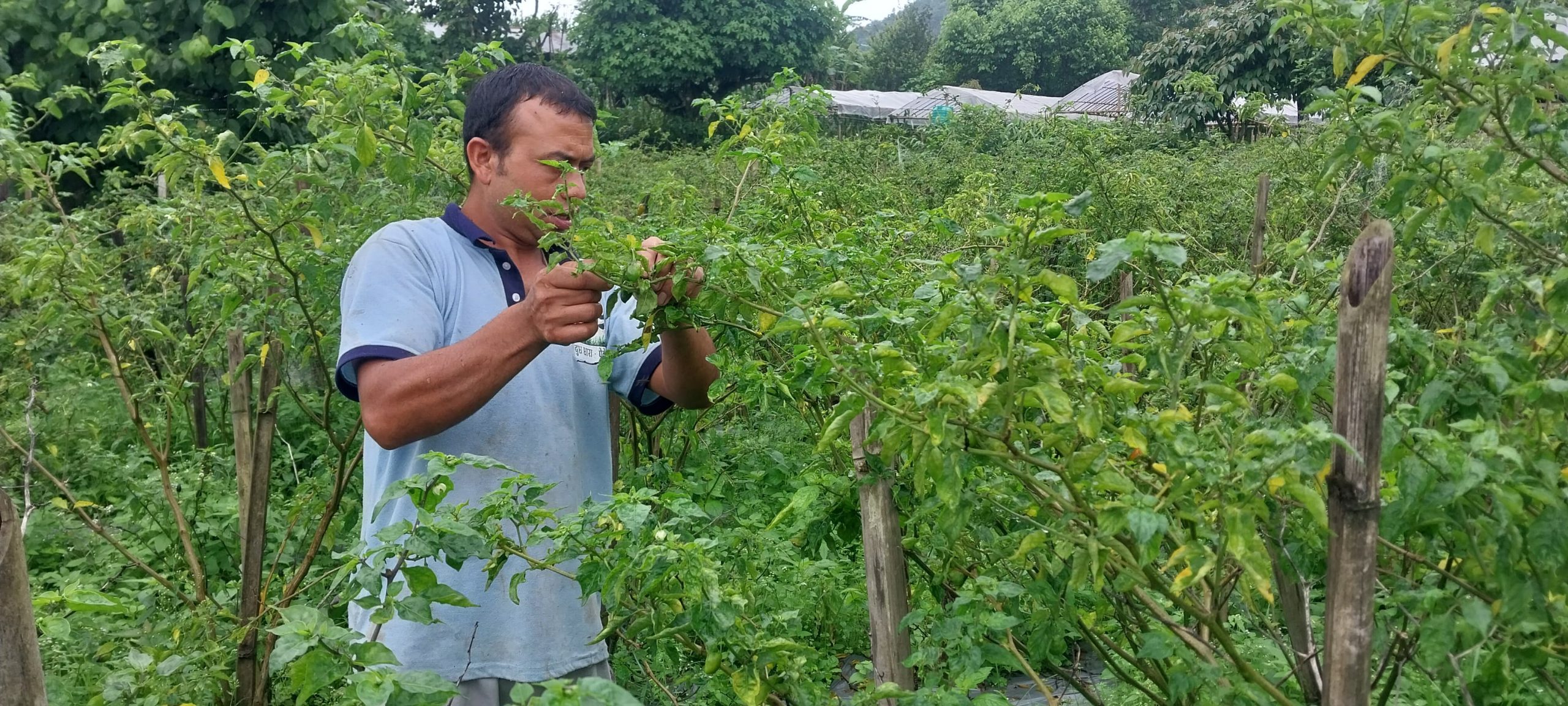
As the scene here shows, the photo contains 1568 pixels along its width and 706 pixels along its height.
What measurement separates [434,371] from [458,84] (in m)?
1.24

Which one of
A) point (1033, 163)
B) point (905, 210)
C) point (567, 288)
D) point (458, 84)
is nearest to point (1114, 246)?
point (567, 288)

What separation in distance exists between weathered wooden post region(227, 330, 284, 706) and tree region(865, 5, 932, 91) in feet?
159

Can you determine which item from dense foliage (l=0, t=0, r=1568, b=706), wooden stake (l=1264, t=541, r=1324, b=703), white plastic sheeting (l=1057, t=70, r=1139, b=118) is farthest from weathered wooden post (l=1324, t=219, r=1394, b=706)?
white plastic sheeting (l=1057, t=70, r=1139, b=118)

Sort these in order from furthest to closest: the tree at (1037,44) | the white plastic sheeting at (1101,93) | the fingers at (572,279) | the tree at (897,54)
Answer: the tree at (897,54) → the tree at (1037,44) → the white plastic sheeting at (1101,93) → the fingers at (572,279)

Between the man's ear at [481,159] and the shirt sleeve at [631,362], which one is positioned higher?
the man's ear at [481,159]

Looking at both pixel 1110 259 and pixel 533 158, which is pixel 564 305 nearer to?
pixel 533 158

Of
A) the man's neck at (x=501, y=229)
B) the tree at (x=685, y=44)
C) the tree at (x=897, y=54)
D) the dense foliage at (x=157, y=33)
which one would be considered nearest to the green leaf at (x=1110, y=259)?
the man's neck at (x=501, y=229)

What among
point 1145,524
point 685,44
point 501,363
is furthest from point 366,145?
point 685,44

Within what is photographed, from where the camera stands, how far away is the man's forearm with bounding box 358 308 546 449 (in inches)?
74.5

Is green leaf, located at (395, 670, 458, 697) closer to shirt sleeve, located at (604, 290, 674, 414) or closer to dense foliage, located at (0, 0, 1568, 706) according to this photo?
dense foliage, located at (0, 0, 1568, 706)

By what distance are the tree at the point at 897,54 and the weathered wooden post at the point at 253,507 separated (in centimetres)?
4841

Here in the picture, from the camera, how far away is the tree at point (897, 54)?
50.8 metres

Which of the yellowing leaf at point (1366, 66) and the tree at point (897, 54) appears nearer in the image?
the yellowing leaf at point (1366, 66)

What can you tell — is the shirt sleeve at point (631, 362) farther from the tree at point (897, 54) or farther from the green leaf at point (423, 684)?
the tree at point (897, 54)
